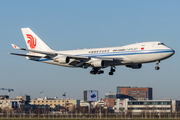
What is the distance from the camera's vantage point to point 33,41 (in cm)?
8225

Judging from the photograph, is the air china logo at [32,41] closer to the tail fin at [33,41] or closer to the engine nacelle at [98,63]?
the tail fin at [33,41]

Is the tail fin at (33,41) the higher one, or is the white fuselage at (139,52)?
the tail fin at (33,41)

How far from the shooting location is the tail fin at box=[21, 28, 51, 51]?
82.2 metres

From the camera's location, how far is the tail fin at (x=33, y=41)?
82188 mm

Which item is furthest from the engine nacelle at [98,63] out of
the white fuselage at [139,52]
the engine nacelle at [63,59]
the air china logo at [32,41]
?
the air china logo at [32,41]

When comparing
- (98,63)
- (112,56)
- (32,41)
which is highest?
(32,41)

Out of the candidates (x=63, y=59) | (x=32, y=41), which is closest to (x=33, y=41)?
(x=32, y=41)

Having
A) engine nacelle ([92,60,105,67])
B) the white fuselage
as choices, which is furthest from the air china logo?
engine nacelle ([92,60,105,67])

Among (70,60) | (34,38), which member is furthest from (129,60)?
(34,38)

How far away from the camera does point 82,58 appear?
6794cm

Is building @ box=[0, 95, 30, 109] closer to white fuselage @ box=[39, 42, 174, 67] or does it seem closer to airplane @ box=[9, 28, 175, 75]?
airplane @ box=[9, 28, 175, 75]

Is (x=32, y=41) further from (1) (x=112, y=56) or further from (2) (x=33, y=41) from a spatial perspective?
(1) (x=112, y=56)

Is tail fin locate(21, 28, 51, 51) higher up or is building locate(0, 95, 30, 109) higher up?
tail fin locate(21, 28, 51, 51)

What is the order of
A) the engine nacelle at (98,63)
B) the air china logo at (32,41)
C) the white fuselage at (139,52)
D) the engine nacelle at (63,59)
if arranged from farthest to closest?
Answer: the air china logo at (32,41) < the engine nacelle at (63,59) < the engine nacelle at (98,63) < the white fuselage at (139,52)
